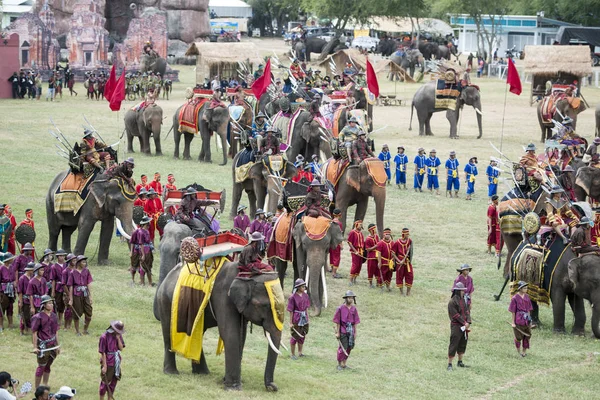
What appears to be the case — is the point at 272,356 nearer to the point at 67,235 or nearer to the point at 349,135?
the point at 67,235

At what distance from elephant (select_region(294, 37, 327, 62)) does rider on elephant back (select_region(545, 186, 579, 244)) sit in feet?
162

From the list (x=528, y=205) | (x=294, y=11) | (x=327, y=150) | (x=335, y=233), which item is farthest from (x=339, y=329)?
(x=294, y=11)

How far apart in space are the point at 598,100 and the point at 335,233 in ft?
107

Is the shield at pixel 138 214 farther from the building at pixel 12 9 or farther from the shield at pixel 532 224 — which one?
the building at pixel 12 9

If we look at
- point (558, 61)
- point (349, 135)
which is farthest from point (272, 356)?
point (558, 61)

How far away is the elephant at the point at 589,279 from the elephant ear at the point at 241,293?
17.4 ft

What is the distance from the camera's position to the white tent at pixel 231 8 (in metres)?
82.1

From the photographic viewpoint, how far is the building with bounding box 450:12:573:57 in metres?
69.3

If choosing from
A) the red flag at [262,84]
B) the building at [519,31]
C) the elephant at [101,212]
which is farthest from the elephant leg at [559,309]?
the building at [519,31]

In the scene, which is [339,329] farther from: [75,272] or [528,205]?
[528,205]

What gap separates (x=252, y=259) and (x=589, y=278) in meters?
5.38

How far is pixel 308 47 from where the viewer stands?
6806 cm

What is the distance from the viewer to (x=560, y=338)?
52.3 feet

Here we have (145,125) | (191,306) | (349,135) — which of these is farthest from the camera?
(145,125)
